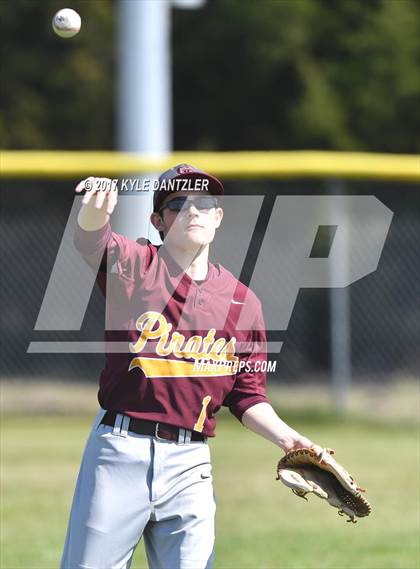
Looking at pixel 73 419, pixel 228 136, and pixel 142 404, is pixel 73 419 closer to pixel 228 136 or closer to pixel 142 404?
pixel 142 404

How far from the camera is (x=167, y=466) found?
329cm

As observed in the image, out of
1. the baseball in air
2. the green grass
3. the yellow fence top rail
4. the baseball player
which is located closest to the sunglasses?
the baseball player

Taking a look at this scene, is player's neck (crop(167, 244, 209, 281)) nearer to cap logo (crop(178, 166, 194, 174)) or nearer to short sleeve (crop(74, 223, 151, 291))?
short sleeve (crop(74, 223, 151, 291))

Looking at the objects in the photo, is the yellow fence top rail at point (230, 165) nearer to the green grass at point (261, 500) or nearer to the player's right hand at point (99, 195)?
the green grass at point (261, 500)

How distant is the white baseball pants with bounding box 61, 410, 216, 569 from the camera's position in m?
3.25

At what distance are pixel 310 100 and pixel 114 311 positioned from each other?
13.8m

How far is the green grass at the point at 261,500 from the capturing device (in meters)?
5.28

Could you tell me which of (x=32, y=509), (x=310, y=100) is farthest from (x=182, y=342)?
(x=310, y=100)

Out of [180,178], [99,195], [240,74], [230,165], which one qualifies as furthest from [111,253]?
[240,74]

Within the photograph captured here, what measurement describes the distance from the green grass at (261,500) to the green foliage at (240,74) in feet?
28.0

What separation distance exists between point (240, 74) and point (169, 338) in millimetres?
15623

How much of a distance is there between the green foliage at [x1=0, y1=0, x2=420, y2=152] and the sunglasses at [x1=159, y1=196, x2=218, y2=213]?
13512 mm

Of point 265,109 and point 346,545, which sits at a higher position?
point 265,109

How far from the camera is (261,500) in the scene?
6664 millimetres
